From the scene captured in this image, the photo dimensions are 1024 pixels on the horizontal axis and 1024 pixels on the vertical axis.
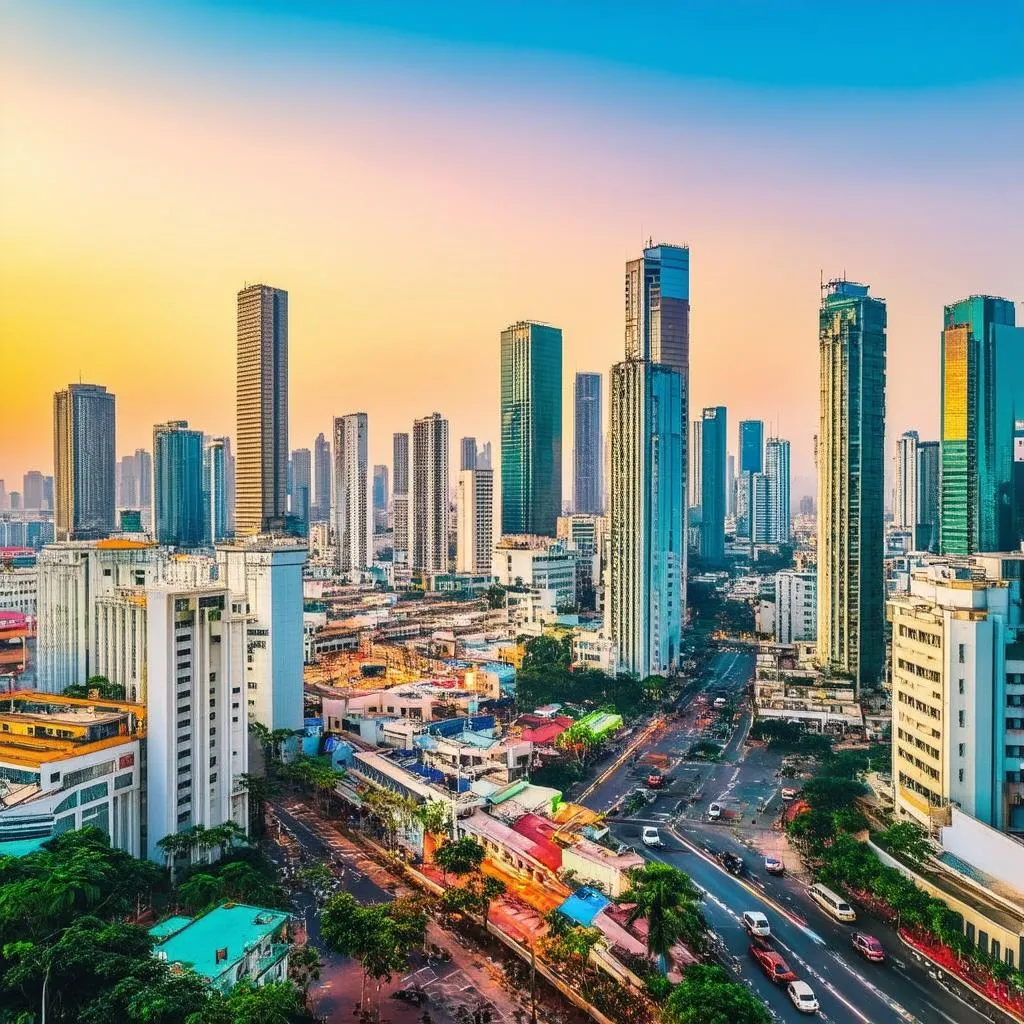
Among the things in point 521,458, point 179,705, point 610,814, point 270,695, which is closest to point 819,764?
point 610,814

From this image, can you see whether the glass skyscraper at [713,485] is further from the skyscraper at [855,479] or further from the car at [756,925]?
the car at [756,925]

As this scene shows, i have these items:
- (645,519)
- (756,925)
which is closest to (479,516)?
(645,519)

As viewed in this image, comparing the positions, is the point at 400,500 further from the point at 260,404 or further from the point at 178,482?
the point at 260,404

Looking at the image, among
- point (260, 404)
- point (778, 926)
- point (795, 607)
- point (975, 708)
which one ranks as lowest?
point (778, 926)

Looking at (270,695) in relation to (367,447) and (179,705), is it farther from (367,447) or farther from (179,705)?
(367,447)

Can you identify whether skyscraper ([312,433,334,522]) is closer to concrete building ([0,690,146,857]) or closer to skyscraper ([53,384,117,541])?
skyscraper ([53,384,117,541])

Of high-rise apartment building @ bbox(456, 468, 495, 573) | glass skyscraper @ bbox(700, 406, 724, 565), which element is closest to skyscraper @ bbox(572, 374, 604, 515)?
glass skyscraper @ bbox(700, 406, 724, 565)
